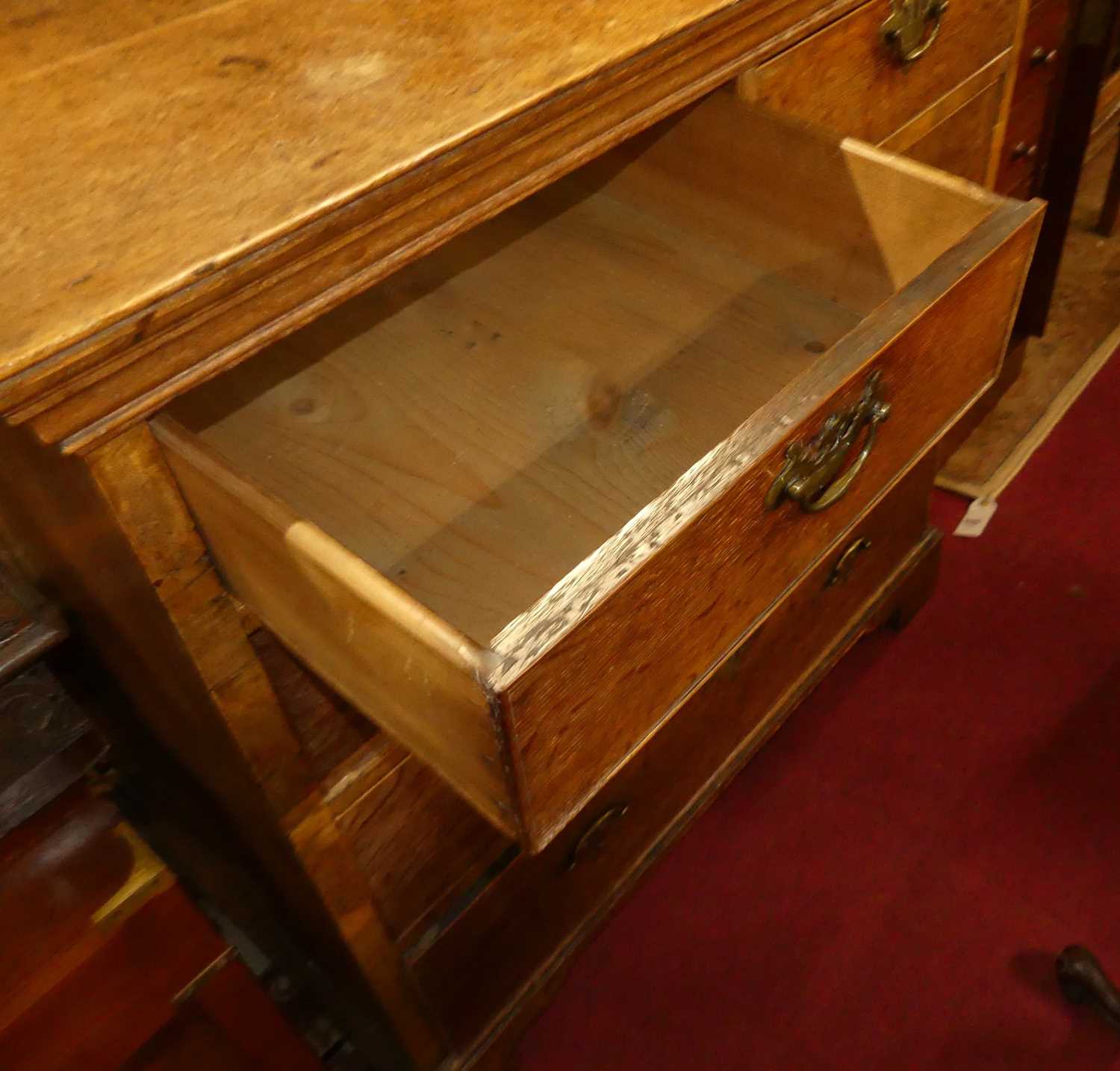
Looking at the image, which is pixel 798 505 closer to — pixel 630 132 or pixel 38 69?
pixel 630 132

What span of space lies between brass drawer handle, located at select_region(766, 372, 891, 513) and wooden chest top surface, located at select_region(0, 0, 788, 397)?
22 centimetres

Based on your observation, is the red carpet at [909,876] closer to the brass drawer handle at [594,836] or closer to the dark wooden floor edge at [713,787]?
the dark wooden floor edge at [713,787]

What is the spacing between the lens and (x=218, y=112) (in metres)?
0.55

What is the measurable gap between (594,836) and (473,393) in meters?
0.41

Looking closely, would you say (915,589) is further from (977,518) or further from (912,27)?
(912,27)

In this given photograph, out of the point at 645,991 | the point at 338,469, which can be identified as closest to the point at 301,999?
the point at 645,991

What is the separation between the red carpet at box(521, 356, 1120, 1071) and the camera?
3.42 feet

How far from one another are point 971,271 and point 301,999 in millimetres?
917

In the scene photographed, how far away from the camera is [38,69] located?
1.99 feet

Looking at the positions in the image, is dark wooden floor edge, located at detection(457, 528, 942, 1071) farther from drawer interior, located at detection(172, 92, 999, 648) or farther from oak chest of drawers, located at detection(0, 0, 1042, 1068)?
drawer interior, located at detection(172, 92, 999, 648)

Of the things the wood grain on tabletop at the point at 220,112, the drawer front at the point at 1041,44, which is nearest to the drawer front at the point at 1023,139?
the drawer front at the point at 1041,44

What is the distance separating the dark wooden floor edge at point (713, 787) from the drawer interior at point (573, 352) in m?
0.46

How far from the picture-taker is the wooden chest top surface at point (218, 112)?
1.46 ft

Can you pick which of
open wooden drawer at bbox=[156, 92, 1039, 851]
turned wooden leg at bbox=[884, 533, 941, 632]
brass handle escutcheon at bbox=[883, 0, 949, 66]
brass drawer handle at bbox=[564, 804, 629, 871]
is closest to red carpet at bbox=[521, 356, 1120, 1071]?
turned wooden leg at bbox=[884, 533, 941, 632]
